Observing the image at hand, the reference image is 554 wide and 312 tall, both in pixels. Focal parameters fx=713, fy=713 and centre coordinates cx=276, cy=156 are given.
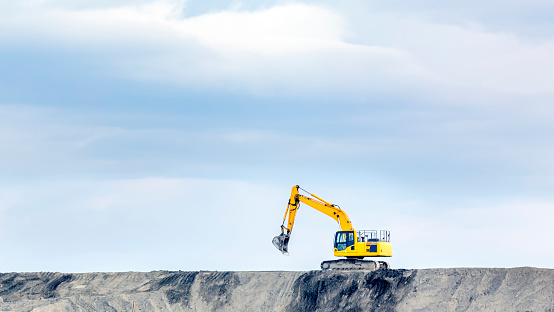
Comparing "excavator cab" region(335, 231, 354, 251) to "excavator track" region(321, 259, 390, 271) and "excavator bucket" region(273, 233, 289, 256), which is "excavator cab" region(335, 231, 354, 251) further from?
"excavator bucket" region(273, 233, 289, 256)

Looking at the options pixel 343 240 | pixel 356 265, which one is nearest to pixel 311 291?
pixel 356 265

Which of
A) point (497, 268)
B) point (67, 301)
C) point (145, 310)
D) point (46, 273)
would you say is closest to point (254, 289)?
point (145, 310)

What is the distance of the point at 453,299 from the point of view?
133 feet

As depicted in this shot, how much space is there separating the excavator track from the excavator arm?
210 centimetres

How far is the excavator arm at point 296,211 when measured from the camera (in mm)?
45156

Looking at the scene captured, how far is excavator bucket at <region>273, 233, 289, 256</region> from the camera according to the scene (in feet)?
148

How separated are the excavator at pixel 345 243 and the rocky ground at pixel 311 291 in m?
0.86

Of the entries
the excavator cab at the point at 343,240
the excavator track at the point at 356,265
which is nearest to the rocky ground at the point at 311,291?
the excavator track at the point at 356,265

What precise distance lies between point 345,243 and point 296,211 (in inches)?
155

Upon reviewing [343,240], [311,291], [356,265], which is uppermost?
[343,240]

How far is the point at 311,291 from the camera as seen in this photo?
45.1 meters

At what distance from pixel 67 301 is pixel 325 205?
17.9 metres

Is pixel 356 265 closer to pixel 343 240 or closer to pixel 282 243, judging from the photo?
pixel 343 240

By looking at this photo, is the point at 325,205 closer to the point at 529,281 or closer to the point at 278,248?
the point at 278,248
